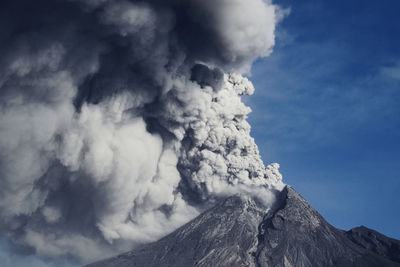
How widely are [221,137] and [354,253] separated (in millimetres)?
28636

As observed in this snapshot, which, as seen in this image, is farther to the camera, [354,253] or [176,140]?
[354,253]

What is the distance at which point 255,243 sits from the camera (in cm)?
6456

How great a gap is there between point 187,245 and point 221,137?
19871mm

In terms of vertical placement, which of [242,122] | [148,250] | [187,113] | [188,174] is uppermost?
[242,122]

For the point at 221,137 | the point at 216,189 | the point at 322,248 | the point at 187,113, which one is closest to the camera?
the point at 187,113

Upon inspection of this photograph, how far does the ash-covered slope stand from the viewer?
6016 centimetres

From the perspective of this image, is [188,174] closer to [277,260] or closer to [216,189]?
[216,189]

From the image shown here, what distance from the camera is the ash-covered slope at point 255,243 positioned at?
60.2 meters

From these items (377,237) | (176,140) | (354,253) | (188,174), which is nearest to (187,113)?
(176,140)

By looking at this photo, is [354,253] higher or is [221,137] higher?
[221,137]

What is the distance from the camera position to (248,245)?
63.8 metres

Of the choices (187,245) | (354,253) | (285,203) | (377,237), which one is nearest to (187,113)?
(187,245)

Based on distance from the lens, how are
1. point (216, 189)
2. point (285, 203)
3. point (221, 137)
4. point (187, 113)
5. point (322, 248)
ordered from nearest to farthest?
1. point (187, 113)
2. point (221, 137)
3. point (216, 189)
4. point (322, 248)
5. point (285, 203)

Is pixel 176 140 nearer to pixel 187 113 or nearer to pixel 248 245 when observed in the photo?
pixel 187 113
